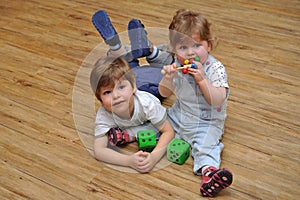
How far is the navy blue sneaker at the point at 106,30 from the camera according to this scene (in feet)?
4.76

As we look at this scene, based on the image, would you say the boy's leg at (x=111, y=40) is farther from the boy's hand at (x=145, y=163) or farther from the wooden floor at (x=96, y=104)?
the boy's hand at (x=145, y=163)

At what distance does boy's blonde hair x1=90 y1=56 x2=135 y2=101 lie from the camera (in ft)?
4.21

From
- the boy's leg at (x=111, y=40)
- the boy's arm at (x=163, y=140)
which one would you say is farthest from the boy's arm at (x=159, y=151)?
the boy's leg at (x=111, y=40)

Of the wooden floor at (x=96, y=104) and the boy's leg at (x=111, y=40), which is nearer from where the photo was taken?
the wooden floor at (x=96, y=104)

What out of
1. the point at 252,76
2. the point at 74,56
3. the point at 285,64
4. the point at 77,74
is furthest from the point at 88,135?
the point at 285,64

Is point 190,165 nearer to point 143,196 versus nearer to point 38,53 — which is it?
point 143,196

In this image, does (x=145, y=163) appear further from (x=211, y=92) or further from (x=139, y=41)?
(x=139, y=41)

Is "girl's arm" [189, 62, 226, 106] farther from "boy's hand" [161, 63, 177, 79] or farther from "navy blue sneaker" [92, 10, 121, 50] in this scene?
"navy blue sneaker" [92, 10, 121, 50]

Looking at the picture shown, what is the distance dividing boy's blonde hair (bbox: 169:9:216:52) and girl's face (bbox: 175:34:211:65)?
0.4 inches

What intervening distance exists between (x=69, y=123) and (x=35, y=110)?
146 millimetres

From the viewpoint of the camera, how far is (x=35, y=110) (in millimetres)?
1581

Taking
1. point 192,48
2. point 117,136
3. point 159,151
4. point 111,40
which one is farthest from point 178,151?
point 111,40

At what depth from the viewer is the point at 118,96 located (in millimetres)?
1300

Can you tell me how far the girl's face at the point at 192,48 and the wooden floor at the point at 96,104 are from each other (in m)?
0.13
